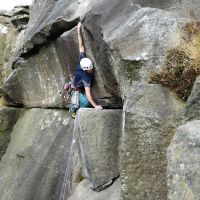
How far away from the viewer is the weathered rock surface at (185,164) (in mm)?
7176

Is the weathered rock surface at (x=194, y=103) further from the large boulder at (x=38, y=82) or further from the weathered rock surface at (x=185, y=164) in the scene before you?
the large boulder at (x=38, y=82)

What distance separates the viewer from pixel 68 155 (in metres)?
13.8

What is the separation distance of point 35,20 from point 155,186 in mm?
10822

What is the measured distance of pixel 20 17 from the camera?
24.4m

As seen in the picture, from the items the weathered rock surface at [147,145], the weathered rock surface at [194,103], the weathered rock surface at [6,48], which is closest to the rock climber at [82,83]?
the weathered rock surface at [147,145]

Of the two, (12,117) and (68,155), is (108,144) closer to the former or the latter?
(68,155)

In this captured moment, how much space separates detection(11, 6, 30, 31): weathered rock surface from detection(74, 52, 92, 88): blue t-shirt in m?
11.3

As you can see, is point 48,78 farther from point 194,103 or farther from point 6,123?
point 194,103

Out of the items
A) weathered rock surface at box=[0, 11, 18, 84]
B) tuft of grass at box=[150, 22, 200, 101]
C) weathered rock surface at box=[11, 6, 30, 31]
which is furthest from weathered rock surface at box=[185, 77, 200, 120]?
weathered rock surface at box=[11, 6, 30, 31]

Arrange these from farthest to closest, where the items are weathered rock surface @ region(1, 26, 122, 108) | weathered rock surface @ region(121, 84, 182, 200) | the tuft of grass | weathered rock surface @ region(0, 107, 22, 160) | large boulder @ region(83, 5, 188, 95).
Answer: weathered rock surface @ region(0, 107, 22, 160) < weathered rock surface @ region(1, 26, 122, 108) < large boulder @ region(83, 5, 188, 95) < the tuft of grass < weathered rock surface @ region(121, 84, 182, 200)

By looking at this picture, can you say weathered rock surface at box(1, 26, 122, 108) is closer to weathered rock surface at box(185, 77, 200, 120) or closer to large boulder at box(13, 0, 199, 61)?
large boulder at box(13, 0, 199, 61)

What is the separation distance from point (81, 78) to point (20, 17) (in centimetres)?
1182

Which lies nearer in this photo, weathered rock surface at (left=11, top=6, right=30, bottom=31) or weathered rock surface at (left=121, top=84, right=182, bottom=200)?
weathered rock surface at (left=121, top=84, right=182, bottom=200)

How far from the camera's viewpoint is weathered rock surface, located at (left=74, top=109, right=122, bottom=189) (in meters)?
11.1
